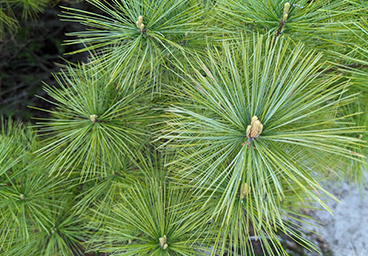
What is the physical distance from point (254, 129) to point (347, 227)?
987mm

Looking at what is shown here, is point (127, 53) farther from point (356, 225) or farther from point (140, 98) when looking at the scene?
point (356, 225)

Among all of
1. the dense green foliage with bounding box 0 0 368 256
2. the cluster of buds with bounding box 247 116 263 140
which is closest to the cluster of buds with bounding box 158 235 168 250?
the dense green foliage with bounding box 0 0 368 256

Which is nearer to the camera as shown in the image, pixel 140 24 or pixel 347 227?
pixel 140 24

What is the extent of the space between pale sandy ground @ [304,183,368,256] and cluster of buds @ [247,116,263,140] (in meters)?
0.76

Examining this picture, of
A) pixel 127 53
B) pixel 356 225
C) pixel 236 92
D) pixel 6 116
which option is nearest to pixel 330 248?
pixel 356 225

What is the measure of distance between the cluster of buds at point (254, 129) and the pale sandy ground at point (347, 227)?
755mm

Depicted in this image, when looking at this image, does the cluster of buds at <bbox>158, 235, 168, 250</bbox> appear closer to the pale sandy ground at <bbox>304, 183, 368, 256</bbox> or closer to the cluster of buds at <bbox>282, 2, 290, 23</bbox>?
the cluster of buds at <bbox>282, 2, 290, 23</bbox>

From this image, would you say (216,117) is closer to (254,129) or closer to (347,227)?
(254,129)

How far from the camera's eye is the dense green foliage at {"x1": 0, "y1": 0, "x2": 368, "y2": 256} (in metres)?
0.39

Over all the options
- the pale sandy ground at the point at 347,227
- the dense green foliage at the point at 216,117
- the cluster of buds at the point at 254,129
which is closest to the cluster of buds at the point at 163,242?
the dense green foliage at the point at 216,117

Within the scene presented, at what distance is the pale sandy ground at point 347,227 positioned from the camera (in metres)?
0.97

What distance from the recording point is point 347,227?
3.38 feet

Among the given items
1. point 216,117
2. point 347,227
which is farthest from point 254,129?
point 347,227

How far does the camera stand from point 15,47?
1.25 meters
